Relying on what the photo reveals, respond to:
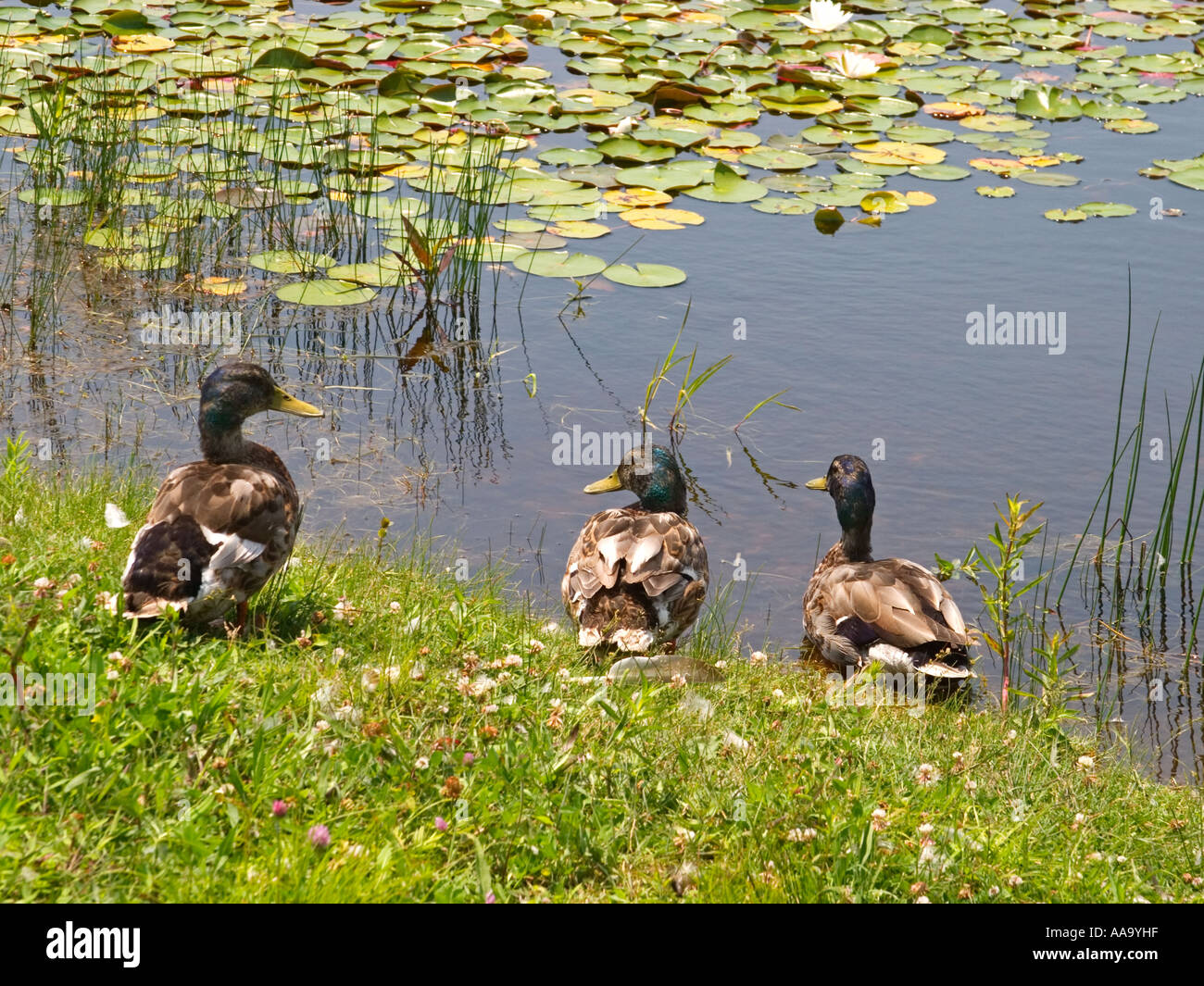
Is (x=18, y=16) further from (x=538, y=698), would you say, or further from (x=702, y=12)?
(x=538, y=698)

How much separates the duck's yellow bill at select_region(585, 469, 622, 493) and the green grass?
5.70 feet

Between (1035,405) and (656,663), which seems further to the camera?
(1035,405)

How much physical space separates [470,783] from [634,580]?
6.56 ft

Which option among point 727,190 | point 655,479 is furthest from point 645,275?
point 655,479

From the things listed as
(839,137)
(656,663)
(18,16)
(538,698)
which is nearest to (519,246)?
(839,137)

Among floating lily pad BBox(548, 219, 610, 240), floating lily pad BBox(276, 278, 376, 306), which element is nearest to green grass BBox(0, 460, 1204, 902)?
floating lily pad BBox(276, 278, 376, 306)

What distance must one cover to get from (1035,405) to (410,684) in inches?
190

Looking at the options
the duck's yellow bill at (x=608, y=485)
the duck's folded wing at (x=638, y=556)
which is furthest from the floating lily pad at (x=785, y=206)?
the duck's folded wing at (x=638, y=556)

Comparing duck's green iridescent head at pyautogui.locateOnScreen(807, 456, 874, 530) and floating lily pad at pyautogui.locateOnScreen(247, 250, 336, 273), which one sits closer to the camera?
duck's green iridescent head at pyautogui.locateOnScreen(807, 456, 874, 530)

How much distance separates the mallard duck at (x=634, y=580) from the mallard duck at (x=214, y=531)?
124cm

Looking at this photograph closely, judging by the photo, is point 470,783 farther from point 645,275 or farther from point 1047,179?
point 1047,179

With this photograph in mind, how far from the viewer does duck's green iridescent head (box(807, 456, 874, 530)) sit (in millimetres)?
5867

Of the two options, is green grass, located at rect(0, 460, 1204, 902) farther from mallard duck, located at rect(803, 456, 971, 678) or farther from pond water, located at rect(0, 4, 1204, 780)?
pond water, located at rect(0, 4, 1204, 780)
